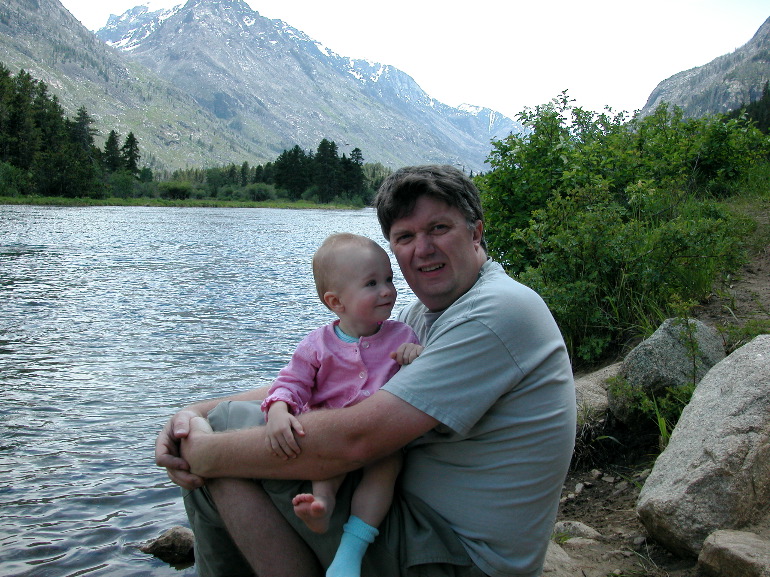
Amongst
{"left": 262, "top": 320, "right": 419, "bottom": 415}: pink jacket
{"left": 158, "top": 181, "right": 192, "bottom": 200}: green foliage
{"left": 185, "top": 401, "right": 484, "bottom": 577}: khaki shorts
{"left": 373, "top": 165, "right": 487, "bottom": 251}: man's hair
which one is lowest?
{"left": 185, "top": 401, "right": 484, "bottom": 577}: khaki shorts

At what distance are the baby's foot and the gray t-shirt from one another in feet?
1.11

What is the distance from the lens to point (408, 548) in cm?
233

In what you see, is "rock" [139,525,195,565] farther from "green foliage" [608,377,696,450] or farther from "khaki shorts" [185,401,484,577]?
"green foliage" [608,377,696,450]

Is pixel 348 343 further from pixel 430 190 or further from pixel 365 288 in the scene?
pixel 430 190

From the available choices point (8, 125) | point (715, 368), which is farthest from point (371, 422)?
point (8, 125)

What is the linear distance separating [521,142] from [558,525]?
5.95 metres

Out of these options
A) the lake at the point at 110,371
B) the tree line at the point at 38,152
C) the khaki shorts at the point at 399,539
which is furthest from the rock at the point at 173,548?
the tree line at the point at 38,152

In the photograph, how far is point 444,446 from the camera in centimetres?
231

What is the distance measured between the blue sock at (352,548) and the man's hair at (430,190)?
117 cm

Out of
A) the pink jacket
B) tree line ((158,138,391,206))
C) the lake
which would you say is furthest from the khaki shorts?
tree line ((158,138,391,206))

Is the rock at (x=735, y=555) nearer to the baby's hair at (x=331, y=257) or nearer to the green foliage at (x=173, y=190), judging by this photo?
the baby's hair at (x=331, y=257)

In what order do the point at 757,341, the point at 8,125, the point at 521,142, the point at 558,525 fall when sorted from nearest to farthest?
1. the point at 757,341
2. the point at 558,525
3. the point at 521,142
4. the point at 8,125

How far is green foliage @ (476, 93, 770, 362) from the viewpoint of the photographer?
19.6ft

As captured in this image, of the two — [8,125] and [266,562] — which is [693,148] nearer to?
[266,562]
